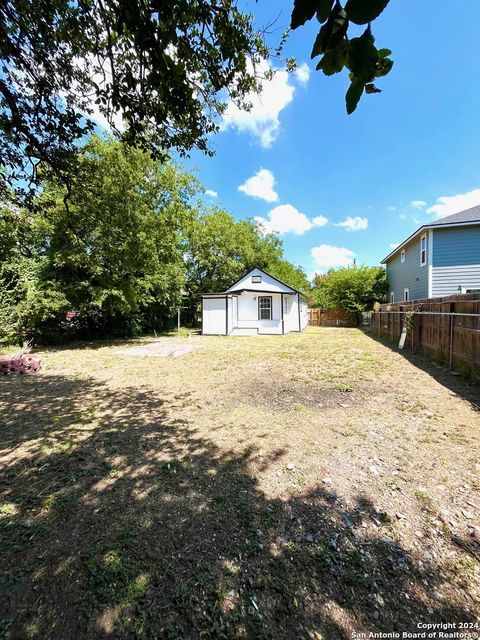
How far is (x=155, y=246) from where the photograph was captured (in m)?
12.7

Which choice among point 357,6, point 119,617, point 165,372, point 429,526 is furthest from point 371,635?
point 165,372

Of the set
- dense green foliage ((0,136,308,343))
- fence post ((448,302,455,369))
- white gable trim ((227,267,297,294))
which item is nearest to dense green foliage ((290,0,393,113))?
fence post ((448,302,455,369))

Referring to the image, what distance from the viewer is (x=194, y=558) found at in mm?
1817

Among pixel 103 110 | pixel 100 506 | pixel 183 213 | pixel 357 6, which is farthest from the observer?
pixel 183 213

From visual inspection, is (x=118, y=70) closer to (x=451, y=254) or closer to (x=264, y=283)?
(x=451, y=254)

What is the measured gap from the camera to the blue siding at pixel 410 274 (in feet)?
44.1

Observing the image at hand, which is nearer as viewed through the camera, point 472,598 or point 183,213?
point 472,598

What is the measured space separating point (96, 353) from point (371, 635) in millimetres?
10603

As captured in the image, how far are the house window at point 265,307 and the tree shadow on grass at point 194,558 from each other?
15.0 metres

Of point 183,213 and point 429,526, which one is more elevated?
point 183,213

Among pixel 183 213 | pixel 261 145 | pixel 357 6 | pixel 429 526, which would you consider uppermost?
pixel 261 145

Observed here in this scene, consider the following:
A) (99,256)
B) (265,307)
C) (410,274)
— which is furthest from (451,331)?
(265,307)

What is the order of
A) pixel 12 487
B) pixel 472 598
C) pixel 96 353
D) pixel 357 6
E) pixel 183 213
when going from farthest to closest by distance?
pixel 183 213 < pixel 96 353 < pixel 12 487 < pixel 472 598 < pixel 357 6

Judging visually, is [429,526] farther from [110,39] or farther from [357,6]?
[110,39]
